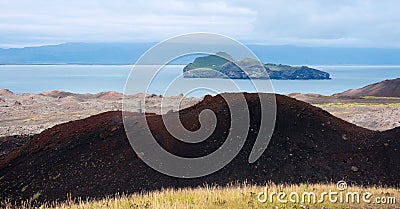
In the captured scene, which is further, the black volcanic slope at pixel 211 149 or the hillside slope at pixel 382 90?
the hillside slope at pixel 382 90

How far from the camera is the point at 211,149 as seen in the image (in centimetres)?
1798

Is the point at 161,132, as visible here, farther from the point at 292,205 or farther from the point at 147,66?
the point at 292,205

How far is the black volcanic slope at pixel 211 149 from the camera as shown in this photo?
1642 cm

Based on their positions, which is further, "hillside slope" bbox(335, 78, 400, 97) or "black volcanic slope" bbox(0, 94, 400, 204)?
"hillside slope" bbox(335, 78, 400, 97)

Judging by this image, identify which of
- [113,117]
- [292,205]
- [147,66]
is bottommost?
[292,205]

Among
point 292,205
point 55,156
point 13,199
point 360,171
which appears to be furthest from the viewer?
point 55,156

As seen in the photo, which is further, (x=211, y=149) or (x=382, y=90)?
(x=382, y=90)

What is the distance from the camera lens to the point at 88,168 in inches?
693

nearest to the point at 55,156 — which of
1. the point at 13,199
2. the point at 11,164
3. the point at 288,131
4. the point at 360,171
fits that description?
the point at 11,164

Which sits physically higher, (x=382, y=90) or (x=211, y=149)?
(x=382, y=90)

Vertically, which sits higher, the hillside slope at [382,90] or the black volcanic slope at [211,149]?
the hillside slope at [382,90]

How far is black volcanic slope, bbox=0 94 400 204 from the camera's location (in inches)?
647

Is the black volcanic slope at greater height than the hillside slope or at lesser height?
lesser

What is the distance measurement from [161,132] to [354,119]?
85.5 feet
